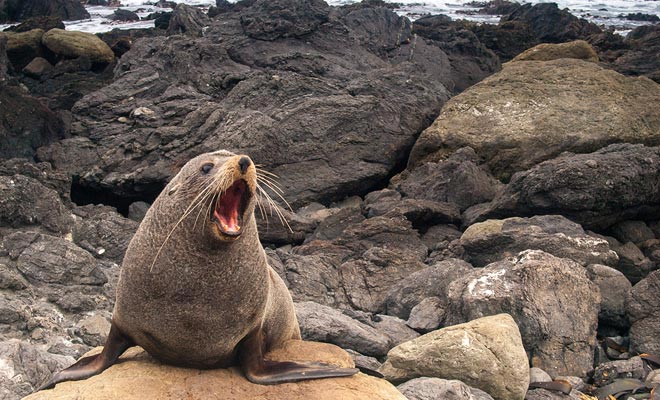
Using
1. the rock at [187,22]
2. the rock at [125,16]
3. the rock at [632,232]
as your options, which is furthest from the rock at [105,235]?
the rock at [125,16]

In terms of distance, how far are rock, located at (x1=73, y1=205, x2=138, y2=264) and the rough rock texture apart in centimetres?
310

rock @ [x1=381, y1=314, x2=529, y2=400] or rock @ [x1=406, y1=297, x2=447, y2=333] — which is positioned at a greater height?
rock @ [x1=381, y1=314, x2=529, y2=400]

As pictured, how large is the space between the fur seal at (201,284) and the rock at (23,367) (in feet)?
1.79

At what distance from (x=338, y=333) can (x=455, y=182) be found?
5.52m

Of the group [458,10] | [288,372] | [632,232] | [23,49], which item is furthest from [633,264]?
[458,10]

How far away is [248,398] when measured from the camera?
14.5 feet

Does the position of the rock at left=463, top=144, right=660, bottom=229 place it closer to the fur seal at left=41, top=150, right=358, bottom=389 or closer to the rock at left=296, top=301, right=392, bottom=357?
the rock at left=296, top=301, right=392, bottom=357

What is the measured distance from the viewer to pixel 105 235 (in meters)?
8.91

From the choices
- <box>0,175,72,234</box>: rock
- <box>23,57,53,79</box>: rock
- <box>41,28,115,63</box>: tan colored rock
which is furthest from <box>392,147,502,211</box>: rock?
<box>41,28,115,63</box>: tan colored rock

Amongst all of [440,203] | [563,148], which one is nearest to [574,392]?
[440,203]

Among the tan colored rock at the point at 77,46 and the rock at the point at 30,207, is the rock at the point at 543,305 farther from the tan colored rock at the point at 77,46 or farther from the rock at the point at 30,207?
the tan colored rock at the point at 77,46

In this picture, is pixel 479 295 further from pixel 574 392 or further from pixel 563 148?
pixel 563 148

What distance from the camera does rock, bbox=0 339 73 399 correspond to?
5.00m

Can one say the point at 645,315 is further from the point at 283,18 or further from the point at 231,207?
the point at 283,18
